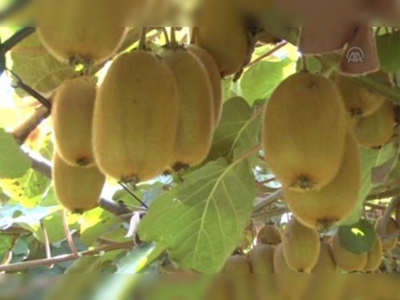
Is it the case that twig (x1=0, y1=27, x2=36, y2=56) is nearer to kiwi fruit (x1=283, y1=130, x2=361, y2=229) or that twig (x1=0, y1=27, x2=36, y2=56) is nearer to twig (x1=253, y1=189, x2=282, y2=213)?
kiwi fruit (x1=283, y1=130, x2=361, y2=229)

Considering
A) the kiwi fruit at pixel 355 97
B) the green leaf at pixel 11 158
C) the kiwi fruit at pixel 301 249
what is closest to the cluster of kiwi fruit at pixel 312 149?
the kiwi fruit at pixel 355 97

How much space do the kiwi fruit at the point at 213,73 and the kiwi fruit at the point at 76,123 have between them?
9 cm

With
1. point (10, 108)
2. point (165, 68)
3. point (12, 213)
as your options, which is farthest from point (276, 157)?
point (12, 213)

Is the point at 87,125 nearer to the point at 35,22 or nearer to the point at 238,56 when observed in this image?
the point at 238,56

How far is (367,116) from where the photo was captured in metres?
0.75

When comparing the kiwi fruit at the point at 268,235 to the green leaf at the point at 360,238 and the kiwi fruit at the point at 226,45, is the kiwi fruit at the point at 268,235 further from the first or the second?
the kiwi fruit at the point at 226,45

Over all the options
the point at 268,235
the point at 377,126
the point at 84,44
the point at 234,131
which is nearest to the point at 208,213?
the point at 234,131

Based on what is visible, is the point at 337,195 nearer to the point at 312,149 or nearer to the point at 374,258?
the point at 312,149

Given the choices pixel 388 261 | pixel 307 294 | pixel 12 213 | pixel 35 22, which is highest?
pixel 35 22

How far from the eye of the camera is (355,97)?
2.32ft

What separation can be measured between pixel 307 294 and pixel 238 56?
43 cm

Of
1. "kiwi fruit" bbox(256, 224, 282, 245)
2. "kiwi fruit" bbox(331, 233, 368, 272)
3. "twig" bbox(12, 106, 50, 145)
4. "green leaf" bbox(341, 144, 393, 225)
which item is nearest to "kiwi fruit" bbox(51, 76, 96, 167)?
"twig" bbox(12, 106, 50, 145)

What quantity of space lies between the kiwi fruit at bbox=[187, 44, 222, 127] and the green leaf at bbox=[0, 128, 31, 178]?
0.25m

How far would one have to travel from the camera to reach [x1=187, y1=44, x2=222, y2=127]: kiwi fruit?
608 millimetres
